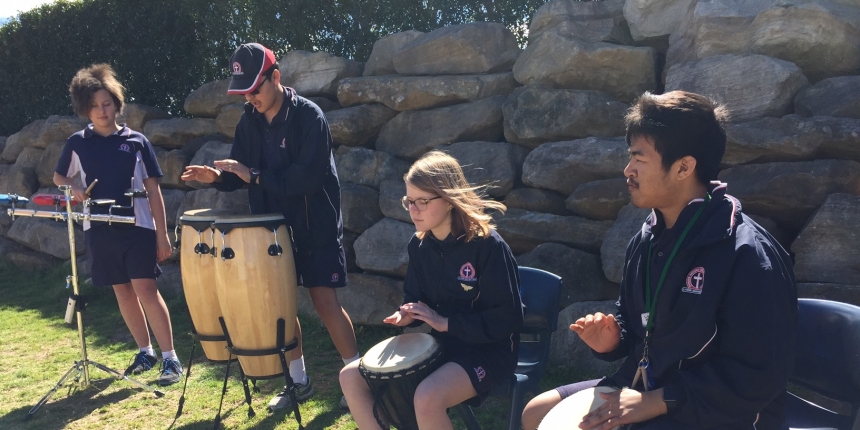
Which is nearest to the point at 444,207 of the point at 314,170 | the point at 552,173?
the point at 314,170

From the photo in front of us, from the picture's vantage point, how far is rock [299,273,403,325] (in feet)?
17.0

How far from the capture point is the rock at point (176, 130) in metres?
7.00

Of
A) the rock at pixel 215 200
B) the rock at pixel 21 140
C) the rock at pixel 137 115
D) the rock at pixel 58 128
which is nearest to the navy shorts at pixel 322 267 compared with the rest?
the rock at pixel 215 200

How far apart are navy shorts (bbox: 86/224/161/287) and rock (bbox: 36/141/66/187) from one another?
413 centimetres

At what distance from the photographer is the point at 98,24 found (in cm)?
809

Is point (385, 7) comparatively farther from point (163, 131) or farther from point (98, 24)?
point (98, 24)

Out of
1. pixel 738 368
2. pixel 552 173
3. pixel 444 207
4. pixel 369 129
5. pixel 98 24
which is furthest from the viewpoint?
pixel 98 24

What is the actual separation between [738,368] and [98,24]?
8.12 meters

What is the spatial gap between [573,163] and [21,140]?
7152 millimetres

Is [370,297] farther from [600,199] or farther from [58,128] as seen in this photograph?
[58,128]

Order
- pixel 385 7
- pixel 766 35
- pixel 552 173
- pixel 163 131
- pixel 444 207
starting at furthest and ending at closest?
pixel 163 131 < pixel 385 7 < pixel 552 173 < pixel 766 35 < pixel 444 207

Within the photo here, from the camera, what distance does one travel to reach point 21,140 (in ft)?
28.2

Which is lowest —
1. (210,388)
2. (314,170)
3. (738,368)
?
(210,388)

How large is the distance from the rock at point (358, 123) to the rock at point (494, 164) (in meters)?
1.03
